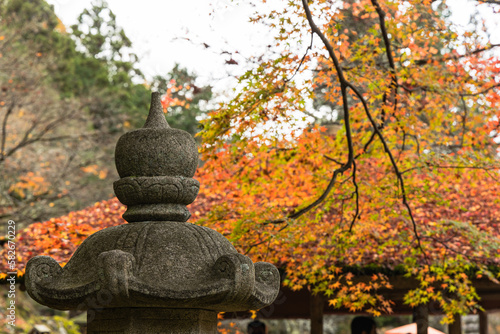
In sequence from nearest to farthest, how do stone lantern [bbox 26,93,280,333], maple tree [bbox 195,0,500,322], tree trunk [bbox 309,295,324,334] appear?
stone lantern [bbox 26,93,280,333]
maple tree [bbox 195,0,500,322]
tree trunk [bbox 309,295,324,334]

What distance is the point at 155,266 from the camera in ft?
10.2

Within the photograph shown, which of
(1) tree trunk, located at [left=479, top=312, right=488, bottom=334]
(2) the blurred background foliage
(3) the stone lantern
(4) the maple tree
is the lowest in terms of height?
(1) tree trunk, located at [left=479, top=312, right=488, bottom=334]

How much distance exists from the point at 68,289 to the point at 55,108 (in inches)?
546

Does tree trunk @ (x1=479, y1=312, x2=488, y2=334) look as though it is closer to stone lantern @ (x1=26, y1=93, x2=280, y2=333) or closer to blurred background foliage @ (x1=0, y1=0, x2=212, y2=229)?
blurred background foliage @ (x1=0, y1=0, x2=212, y2=229)

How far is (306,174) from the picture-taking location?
7391 mm

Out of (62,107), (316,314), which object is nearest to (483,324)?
(316,314)

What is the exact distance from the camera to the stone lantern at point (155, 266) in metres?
3.01

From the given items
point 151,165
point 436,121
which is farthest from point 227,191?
point 151,165

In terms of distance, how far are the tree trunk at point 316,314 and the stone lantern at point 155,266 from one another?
654 cm

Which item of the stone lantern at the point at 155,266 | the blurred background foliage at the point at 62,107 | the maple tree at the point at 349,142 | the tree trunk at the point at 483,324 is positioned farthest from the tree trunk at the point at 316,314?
the stone lantern at the point at 155,266

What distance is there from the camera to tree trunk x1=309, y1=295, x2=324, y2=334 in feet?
31.9

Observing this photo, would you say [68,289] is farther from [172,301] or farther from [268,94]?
[268,94]

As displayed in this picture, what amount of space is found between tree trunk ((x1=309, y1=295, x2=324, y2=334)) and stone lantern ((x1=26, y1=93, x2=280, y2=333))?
6544 millimetres

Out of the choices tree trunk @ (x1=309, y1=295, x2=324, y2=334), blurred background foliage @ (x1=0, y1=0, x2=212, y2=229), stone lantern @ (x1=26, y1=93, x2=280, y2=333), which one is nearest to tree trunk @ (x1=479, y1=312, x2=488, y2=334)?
tree trunk @ (x1=309, y1=295, x2=324, y2=334)
